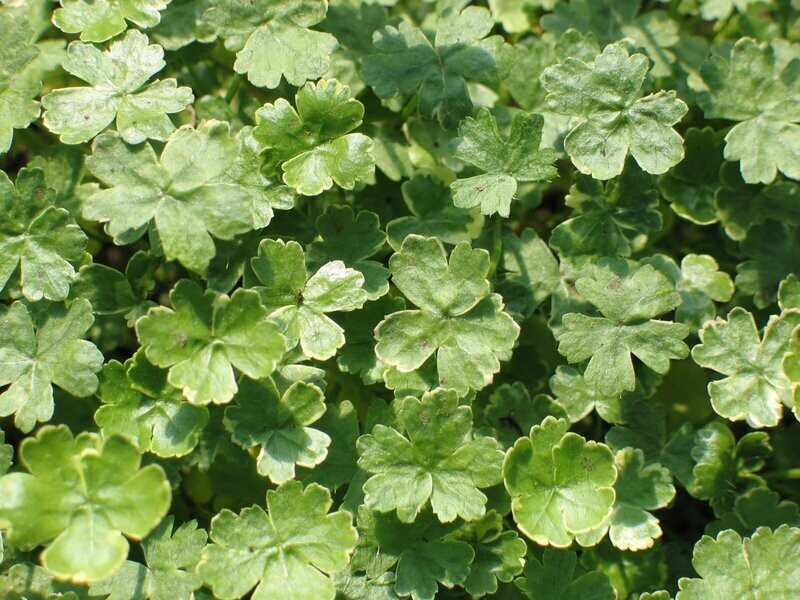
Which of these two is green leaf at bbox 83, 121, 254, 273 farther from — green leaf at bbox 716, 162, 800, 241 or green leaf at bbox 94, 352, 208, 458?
green leaf at bbox 716, 162, 800, 241

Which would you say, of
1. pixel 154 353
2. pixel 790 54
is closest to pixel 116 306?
pixel 154 353

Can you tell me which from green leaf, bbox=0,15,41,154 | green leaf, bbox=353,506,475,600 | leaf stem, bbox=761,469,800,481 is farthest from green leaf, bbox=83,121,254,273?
leaf stem, bbox=761,469,800,481

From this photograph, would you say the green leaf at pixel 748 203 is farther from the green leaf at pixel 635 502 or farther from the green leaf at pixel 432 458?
the green leaf at pixel 432 458

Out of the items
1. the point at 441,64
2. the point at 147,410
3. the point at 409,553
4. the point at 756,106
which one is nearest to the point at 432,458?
the point at 409,553

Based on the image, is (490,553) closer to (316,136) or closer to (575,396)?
(575,396)

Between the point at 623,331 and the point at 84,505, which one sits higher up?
the point at 84,505

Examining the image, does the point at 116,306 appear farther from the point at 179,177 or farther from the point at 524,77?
the point at 524,77
